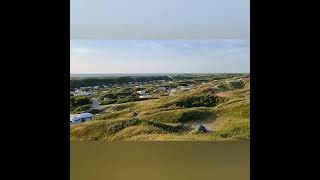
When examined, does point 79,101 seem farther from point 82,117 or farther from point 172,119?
point 172,119

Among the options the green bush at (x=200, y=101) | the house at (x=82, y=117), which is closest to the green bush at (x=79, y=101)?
the house at (x=82, y=117)

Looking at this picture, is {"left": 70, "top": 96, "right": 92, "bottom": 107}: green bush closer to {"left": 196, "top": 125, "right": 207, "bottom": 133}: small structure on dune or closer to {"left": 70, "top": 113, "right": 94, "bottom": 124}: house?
{"left": 70, "top": 113, "right": 94, "bottom": 124}: house

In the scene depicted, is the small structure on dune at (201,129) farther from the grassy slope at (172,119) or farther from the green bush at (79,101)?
the green bush at (79,101)

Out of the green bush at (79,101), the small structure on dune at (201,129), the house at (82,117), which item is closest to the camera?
the green bush at (79,101)

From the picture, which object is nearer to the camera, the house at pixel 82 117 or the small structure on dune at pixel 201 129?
the small structure on dune at pixel 201 129

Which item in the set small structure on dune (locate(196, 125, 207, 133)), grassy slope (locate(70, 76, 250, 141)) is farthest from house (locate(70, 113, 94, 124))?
small structure on dune (locate(196, 125, 207, 133))

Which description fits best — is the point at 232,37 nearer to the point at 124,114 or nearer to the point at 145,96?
the point at 145,96

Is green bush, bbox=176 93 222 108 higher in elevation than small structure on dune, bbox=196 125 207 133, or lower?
higher

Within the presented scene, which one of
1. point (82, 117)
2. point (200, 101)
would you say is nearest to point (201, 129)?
point (200, 101)
